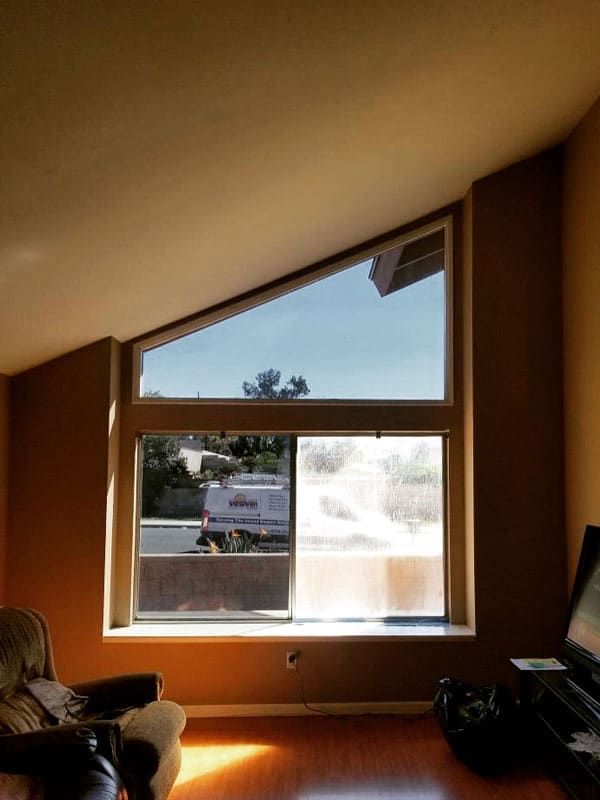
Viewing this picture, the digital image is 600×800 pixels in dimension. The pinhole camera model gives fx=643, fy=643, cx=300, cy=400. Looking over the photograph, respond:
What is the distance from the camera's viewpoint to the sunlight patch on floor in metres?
3.31

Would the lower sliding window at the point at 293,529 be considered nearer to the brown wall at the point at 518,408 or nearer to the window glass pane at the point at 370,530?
the window glass pane at the point at 370,530

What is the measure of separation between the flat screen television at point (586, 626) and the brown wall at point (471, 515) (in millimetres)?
582

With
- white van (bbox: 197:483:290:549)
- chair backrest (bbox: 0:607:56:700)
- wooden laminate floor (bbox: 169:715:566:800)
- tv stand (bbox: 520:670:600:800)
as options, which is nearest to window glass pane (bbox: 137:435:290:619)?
white van (bbox: 197:483:290:549)

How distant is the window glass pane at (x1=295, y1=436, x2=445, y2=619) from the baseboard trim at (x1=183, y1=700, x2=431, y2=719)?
524 mm

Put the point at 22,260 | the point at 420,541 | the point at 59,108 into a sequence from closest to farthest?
1. the point at 59,108
2. the point at 22,260
3. the point at 420,541

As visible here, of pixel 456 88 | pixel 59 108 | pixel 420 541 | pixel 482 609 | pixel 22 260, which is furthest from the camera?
pixel 420 541

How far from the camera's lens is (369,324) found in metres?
4.33

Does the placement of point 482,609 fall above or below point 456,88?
below

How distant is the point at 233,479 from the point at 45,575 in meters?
1.30

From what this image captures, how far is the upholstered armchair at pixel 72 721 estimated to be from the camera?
2396 mm

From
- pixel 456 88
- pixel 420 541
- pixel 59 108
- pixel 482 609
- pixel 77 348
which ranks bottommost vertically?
pixel 482 609

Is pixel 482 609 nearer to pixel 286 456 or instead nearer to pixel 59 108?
pixel 286 456

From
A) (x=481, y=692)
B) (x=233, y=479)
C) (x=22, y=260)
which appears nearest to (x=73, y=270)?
(x=22, y=260)

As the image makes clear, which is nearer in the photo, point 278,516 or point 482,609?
point 482,609
